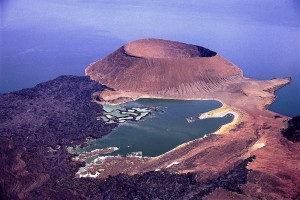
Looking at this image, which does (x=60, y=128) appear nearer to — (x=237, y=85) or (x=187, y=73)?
(x=187, y=73)

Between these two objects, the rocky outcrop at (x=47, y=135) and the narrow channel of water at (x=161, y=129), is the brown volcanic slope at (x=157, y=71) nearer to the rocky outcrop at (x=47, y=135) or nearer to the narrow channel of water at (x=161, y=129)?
the rocky outcrop at (x=47, y=135)

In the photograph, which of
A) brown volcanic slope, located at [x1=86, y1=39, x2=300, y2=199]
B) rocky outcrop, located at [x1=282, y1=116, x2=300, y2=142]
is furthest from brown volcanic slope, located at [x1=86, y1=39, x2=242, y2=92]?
rocky outcrop, located at [x1=282, y1=116, x2=300, y2=142]

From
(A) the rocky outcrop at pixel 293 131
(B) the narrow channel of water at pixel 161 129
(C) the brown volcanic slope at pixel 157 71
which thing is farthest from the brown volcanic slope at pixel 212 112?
(B) the narrow channel of water at pixel 161 129

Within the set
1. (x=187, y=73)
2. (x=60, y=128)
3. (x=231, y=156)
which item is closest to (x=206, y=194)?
(x=231, y=156)

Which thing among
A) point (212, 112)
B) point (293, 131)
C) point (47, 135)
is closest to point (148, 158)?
point (47, 135)

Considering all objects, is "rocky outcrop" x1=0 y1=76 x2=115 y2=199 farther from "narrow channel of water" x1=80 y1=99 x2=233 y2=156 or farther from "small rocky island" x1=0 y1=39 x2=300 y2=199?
"narrow channel of water" x1=80 y1=99 x2=233 y2=156

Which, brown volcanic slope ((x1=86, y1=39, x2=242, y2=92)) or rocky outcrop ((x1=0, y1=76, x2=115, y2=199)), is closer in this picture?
rocky outcrop ((x1=0, y1=76, x2=115, y2=199))

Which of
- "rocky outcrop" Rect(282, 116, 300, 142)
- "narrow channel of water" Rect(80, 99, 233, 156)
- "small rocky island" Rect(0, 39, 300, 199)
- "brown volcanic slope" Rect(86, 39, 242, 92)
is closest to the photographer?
"small rocky island" Rect(0, 39, 300, 199)
